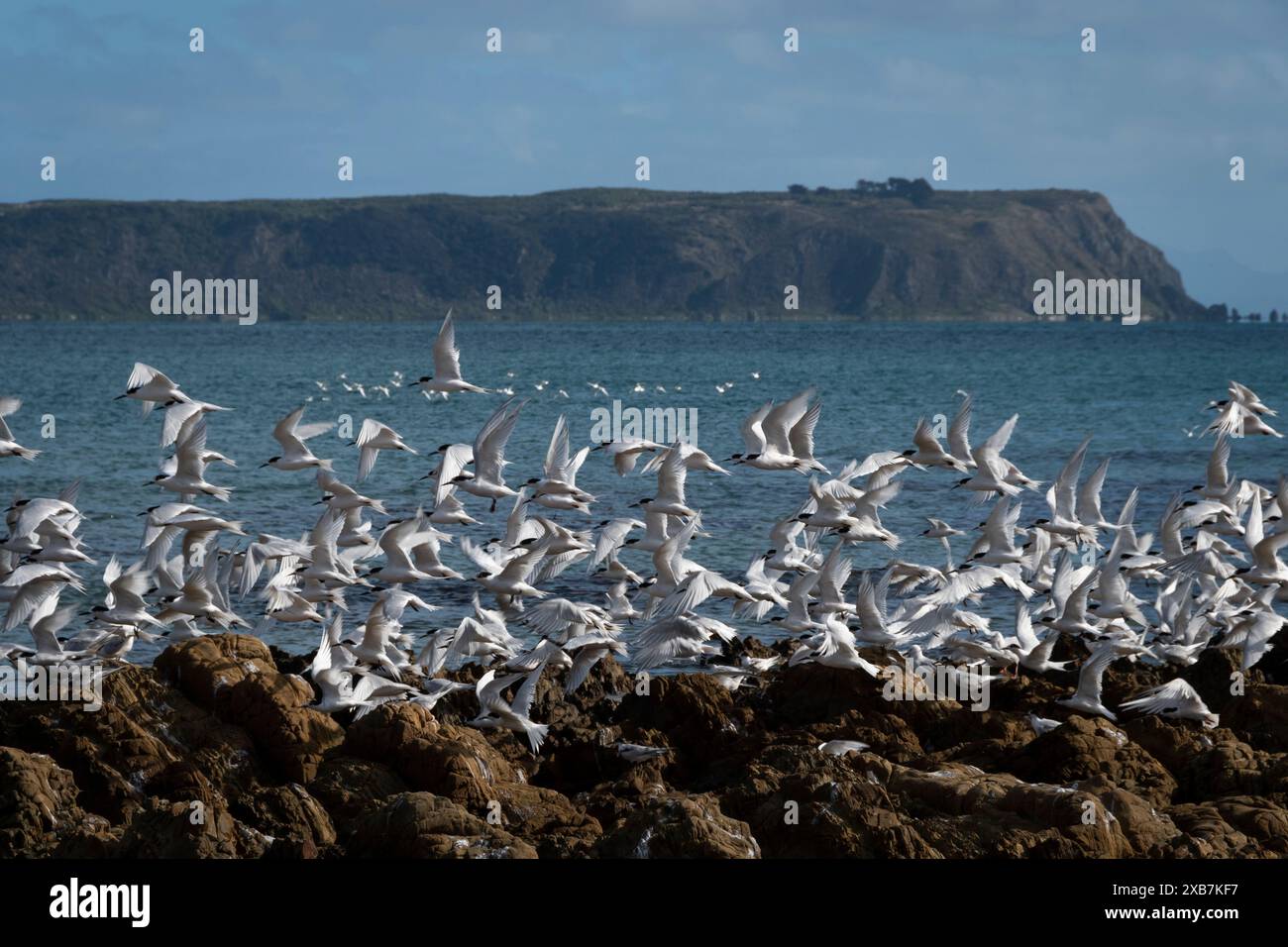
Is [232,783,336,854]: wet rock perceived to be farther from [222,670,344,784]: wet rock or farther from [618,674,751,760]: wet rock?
[618,674,751,760]: wet rock

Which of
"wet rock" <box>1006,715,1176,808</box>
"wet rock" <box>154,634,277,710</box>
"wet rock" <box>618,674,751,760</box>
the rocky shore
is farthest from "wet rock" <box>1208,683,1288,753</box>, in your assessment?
"wet rock" <box>154,634,277,710</box>

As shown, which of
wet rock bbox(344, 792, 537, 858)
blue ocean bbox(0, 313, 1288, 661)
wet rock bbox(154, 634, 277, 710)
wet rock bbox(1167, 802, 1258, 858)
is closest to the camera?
wet rock bbox(344, 792, 537, 858)

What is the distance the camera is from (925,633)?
1902 cm

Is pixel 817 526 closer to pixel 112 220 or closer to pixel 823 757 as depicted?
pixel 823 757

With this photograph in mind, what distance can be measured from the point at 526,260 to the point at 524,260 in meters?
0.19

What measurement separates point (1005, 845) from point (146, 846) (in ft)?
19.2

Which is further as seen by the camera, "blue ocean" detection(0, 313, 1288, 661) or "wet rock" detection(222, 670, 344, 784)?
"blue ocean" detection(0, 313, 1288, 661)

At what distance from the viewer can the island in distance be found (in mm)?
159000

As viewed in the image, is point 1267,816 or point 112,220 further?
point 112,220

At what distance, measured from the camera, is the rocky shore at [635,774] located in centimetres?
1208

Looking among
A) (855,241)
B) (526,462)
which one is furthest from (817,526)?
(855,241)

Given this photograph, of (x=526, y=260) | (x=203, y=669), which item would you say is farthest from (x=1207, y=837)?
(x=526, y=260)

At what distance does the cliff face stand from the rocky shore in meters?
144

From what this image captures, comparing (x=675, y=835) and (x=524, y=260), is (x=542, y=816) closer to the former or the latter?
(x=675, y=835)
